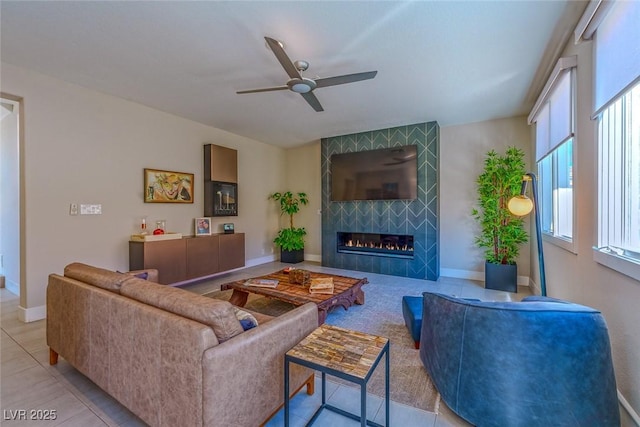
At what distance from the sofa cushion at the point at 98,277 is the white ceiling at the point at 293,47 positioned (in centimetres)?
203

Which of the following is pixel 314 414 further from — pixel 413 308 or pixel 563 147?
pixel 563 147

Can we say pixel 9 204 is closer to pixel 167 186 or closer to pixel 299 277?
pixel 167 186

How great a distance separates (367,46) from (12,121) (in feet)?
16.5

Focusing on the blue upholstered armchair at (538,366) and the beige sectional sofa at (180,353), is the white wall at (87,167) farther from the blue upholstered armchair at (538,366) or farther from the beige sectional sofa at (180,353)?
the blue upholstered armchair at (538,366)

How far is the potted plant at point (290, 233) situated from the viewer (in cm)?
618

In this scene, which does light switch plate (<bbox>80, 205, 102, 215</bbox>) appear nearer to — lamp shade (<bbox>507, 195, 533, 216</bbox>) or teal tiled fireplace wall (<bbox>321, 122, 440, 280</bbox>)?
teal tiled fireplace wall (<bbox>321, 122, 440, 280</bbox>)

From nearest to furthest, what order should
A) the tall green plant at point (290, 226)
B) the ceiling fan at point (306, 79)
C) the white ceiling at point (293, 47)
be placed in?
the white ceiling at point (293, 47)
the ceiling fan at point (306, 79)
the tall green plant at point (290, 226)

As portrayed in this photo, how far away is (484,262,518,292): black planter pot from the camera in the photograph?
13.1 feet

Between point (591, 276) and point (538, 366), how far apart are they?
1.28m

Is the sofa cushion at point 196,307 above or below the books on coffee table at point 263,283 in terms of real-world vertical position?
above

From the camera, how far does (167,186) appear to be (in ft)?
14.0

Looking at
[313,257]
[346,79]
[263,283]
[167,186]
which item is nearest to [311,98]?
[346,79]

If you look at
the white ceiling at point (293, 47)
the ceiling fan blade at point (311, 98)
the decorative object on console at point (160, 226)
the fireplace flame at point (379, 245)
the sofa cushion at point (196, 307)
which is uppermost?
the white ceiling at point (293, 47)

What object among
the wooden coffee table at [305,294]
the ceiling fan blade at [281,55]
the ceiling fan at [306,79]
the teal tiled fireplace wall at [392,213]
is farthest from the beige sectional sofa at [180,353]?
the teal tiled fireplace wall at [392,213]
